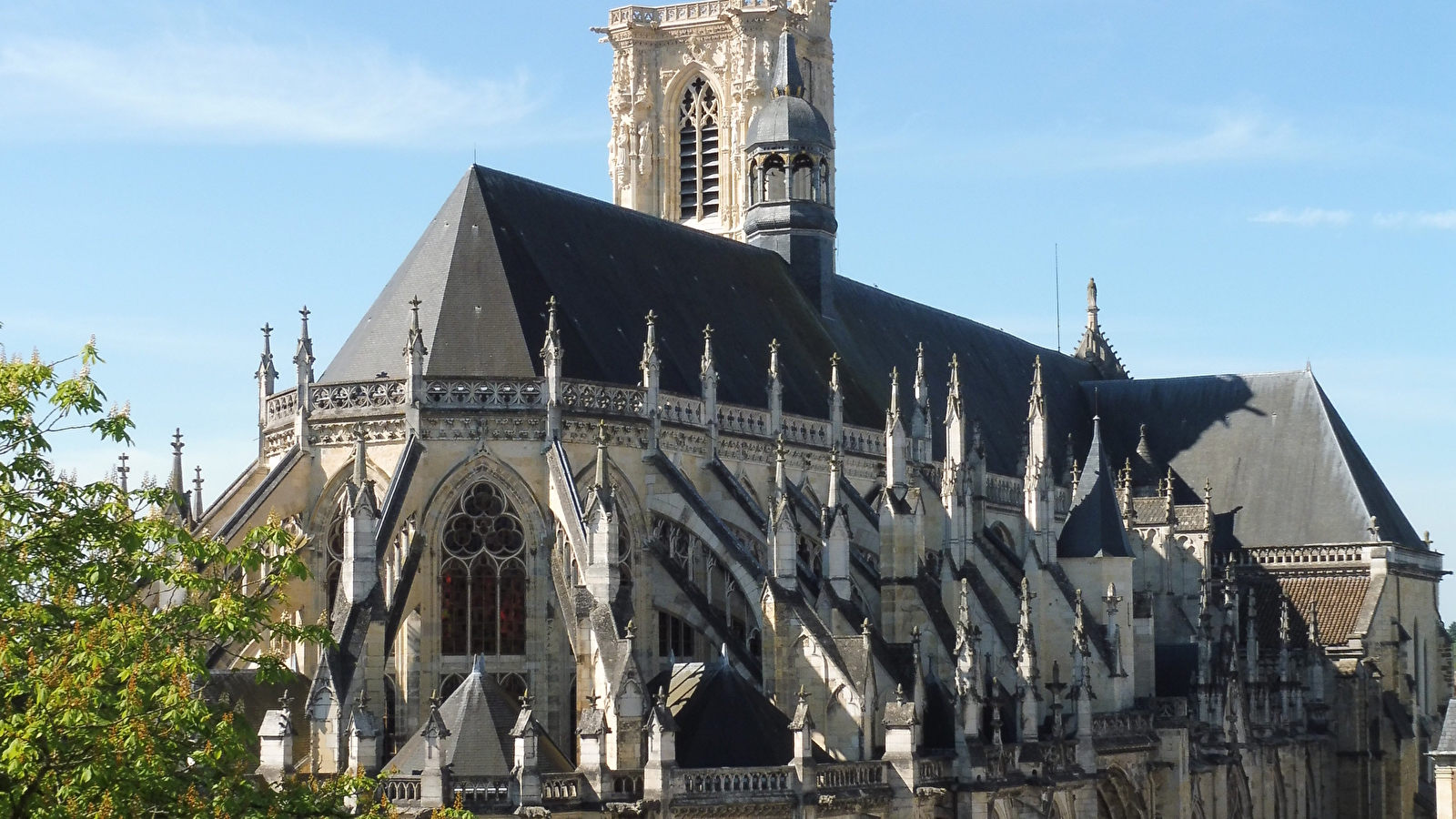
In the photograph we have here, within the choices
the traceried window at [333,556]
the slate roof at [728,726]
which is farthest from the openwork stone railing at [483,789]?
the traceried window at [333,556]

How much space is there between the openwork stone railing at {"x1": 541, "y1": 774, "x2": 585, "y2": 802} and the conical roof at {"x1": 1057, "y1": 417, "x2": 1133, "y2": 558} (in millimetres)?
21554

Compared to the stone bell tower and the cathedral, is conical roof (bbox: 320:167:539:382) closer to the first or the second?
the cathedral

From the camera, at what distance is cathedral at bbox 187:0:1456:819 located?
37.0 metres

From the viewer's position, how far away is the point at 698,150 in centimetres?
6781

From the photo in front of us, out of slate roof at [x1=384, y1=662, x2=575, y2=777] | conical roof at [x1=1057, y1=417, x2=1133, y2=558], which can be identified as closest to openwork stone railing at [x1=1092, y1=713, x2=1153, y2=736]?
conical roof at [x1=1057, y1=417, x2=1133, y2=558]

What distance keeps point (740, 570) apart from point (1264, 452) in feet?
103

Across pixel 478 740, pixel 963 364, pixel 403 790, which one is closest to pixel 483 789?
pixel 478 740

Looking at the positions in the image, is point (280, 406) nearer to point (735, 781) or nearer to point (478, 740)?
point (478, 740)

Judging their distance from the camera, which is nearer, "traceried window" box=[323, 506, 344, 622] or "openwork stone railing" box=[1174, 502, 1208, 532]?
"traceried window" box=[323, 506, 344, 622]

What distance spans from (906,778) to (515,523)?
821cm

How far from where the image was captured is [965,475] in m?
50.2

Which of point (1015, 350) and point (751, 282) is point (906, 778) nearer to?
point (751, 282)

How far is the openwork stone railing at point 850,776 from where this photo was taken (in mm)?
37969

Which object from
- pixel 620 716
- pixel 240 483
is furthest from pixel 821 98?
pixel 620 716
